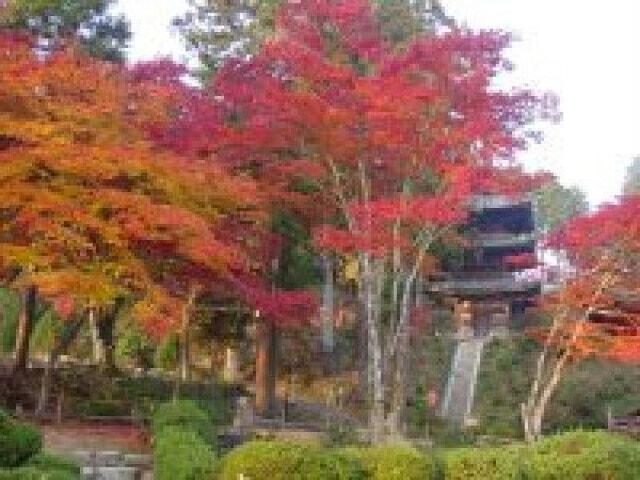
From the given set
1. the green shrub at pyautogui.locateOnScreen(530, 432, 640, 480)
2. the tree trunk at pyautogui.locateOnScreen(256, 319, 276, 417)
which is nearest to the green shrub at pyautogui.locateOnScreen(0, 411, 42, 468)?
the green shrub at pyautogui.locateOnScreen(530, 432, 640, 480)

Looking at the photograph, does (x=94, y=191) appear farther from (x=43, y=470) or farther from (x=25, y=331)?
(x=43, y=470)

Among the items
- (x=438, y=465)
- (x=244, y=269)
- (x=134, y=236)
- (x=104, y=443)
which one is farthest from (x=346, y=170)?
(x=438, y=465)

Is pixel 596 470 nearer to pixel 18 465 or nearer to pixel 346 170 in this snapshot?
pixel 18 465

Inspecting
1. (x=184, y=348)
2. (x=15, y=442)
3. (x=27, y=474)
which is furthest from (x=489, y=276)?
(x=27, y=474)

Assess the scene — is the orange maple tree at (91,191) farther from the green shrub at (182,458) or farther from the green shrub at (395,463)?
the green shrub at (395,463)

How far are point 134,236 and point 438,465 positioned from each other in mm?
8380

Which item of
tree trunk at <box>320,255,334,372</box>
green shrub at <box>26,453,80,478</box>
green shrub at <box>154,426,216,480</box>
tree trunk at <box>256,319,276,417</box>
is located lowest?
green shrub at <box>154,426,216,480</box>

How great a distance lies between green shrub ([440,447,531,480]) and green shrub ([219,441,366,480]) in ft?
4.72

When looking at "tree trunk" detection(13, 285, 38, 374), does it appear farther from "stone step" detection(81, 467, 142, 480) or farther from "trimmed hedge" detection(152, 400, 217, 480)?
"stone step" detection(81, 467, 142, 480)

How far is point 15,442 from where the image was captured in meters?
11.9

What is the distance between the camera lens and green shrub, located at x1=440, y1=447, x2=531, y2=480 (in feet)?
47.1

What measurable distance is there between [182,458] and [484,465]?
4.71m

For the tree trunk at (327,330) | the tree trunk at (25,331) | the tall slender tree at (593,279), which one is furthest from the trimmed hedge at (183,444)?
the tree trunk at (327,330)

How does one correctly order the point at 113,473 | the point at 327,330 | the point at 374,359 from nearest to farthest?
A: the point at 113,473 < the point at 374,359 < the point at 327,330
